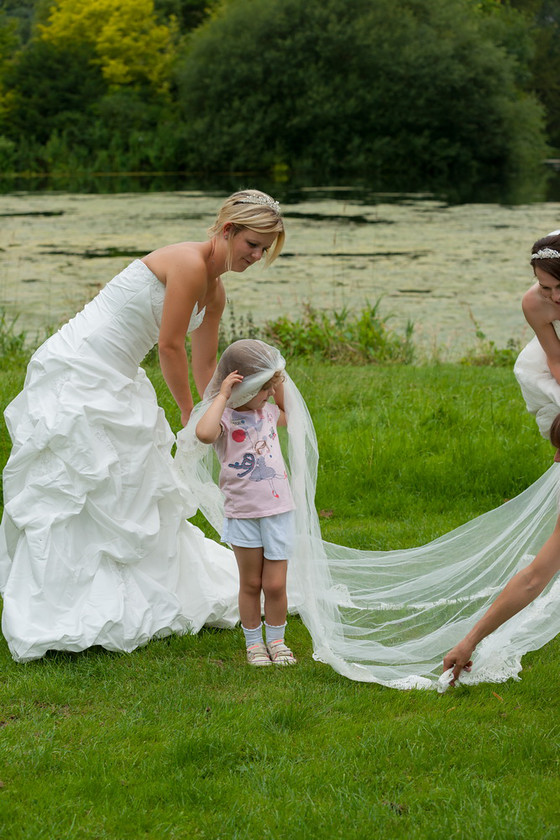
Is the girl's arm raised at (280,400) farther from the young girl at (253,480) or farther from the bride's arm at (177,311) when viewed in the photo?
the bride's arm at (177,311)

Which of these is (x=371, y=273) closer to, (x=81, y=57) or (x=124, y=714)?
(x=124, y=714)

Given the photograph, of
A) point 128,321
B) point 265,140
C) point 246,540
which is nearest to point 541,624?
point 246,540

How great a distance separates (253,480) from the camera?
388 centimetres

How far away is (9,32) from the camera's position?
45188mm

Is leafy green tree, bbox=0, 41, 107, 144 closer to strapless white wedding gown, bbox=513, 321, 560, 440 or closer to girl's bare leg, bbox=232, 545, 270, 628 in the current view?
girl's bare leg, bbox=232, 545, 270, 628

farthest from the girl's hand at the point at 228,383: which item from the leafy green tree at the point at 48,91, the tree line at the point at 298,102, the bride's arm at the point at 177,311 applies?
the leafy green tree at the point at 48,91

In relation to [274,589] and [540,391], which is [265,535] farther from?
[540,391]

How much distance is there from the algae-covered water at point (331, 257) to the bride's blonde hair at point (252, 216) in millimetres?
6215

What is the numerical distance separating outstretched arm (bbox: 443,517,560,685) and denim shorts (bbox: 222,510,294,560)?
0.80 metres

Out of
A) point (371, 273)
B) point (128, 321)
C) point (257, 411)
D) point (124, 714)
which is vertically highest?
point (128, 321)

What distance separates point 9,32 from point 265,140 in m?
14.9

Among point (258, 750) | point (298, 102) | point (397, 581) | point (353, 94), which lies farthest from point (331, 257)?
point (353, 94)

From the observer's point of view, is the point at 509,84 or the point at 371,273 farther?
the point at 509,84

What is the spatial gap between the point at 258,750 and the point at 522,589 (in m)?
1.07
